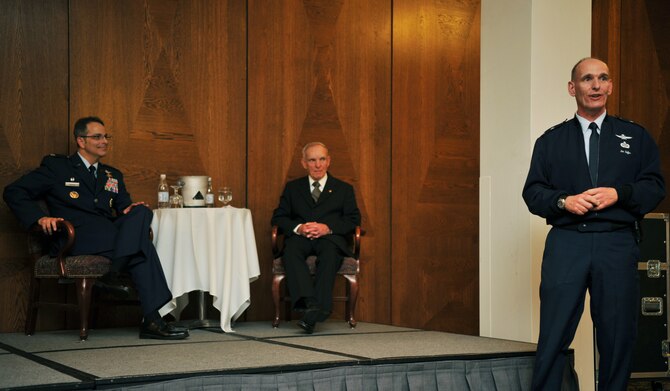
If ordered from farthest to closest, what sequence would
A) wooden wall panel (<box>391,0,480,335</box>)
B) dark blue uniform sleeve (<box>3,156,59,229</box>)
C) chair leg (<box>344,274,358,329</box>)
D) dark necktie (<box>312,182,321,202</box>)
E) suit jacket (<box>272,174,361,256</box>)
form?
wooden wall panel (<box>391,0,480,335</box>)
dark necktie (<box>312,182,321,202</box>)
suit jacket (<box>272,174,361,256</box>)
chair leg (<box>344,274,358,329</box>)
dark blue uniform sleeve (<box>3,156,59,229</box>)

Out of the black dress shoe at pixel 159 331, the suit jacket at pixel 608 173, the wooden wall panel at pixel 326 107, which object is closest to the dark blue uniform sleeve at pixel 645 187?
the suit jacket at pixel 608 173

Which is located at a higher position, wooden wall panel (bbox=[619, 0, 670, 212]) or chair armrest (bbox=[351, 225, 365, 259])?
wooden wall panel (bbox=[619, 0, 670, 212])

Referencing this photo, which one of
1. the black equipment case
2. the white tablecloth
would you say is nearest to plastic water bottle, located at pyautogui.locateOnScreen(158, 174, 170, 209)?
the white tablecloth

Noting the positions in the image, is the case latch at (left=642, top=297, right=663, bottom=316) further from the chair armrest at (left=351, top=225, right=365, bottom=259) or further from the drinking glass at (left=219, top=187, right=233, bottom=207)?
the drinking glass at (left=219, top=187, right=233, bottom=207)

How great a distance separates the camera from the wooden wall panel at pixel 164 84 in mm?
5742

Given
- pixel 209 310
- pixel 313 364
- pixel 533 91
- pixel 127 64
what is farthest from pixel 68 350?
pixel 533 91

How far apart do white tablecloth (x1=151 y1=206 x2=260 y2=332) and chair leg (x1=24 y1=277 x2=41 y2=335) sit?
74 centimetres

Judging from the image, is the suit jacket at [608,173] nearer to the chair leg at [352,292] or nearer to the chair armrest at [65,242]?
the chair leg at [352,292]

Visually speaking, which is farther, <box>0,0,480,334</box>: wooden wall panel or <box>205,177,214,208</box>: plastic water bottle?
<box>0,0,480,334</box>: wooden wall panel

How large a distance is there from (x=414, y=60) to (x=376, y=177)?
102 cm

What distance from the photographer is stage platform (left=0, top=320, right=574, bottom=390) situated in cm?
351

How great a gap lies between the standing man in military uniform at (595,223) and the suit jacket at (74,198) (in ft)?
8.74

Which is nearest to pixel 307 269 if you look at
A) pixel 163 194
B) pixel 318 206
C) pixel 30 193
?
pixel 318 206

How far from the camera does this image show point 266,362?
12.8ft
